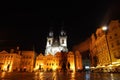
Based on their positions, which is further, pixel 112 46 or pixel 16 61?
pixel 16 61

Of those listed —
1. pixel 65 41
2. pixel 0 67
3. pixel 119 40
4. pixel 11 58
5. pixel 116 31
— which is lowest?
pixel 0 67

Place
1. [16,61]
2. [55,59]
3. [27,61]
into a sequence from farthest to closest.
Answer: [55,59] < [27,61] < [16,61]

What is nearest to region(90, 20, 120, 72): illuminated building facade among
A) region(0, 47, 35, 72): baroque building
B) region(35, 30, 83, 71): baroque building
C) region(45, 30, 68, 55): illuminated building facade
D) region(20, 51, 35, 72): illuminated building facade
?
region(35, 30, 83, 71): baroque building

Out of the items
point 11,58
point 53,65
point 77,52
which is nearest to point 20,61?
point 11,58

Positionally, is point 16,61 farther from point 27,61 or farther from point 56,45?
point 56,45

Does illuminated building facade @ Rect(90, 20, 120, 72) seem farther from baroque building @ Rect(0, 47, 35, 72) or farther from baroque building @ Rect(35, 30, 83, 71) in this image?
baroque building @ Rect(0, 47, 35, 72)

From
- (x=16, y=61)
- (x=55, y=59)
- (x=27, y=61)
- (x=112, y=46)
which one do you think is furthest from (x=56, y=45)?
(x=112, y=46)

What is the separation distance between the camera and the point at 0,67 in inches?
2410

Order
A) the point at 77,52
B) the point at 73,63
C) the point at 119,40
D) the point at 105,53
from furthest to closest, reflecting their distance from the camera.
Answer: the point at 77,52
the point at 73,63
the point at 105,53
the point at 119,40

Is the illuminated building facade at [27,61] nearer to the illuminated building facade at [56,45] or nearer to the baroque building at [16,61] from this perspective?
the baroque building at [16,61]

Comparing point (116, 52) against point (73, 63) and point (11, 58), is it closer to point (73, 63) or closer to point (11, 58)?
point (73, 63)

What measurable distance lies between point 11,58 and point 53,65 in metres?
25.7

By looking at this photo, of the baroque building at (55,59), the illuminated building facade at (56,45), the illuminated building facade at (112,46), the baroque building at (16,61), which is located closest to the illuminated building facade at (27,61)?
the baroque building at (16,61)

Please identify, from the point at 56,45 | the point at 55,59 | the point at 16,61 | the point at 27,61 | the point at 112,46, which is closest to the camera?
the point at 112,46
